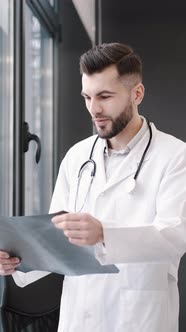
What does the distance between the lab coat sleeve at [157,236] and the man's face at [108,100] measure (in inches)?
8.1

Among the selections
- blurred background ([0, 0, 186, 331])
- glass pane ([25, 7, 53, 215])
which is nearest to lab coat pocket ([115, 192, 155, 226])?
blurred background ([0, 0, 186, 331])

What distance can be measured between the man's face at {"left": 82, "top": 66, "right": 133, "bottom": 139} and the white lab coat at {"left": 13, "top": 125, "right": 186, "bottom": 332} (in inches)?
3.8

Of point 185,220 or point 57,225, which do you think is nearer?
point 57,225

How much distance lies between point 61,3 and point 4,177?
5.17 feet

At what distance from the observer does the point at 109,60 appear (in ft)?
3.97

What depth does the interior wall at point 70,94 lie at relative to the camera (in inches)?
120

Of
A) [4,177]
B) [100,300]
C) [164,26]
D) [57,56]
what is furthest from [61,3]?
[100,300]

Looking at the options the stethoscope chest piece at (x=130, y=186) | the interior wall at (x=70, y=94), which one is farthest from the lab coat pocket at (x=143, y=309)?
the interior wall at (x=70, y=94)

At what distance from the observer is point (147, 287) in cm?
119

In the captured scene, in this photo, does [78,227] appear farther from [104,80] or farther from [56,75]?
[56,75]

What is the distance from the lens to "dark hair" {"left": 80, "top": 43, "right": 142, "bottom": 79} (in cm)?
121

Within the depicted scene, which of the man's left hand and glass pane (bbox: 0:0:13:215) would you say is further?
glass pane (bbox: 0:0:13:215)

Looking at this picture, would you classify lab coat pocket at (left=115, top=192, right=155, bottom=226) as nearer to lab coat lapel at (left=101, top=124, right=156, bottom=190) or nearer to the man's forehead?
lab coat lapel at (left=101, top=124, right=156, bottom=190)

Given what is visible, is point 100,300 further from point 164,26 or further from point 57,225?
point 164,26
